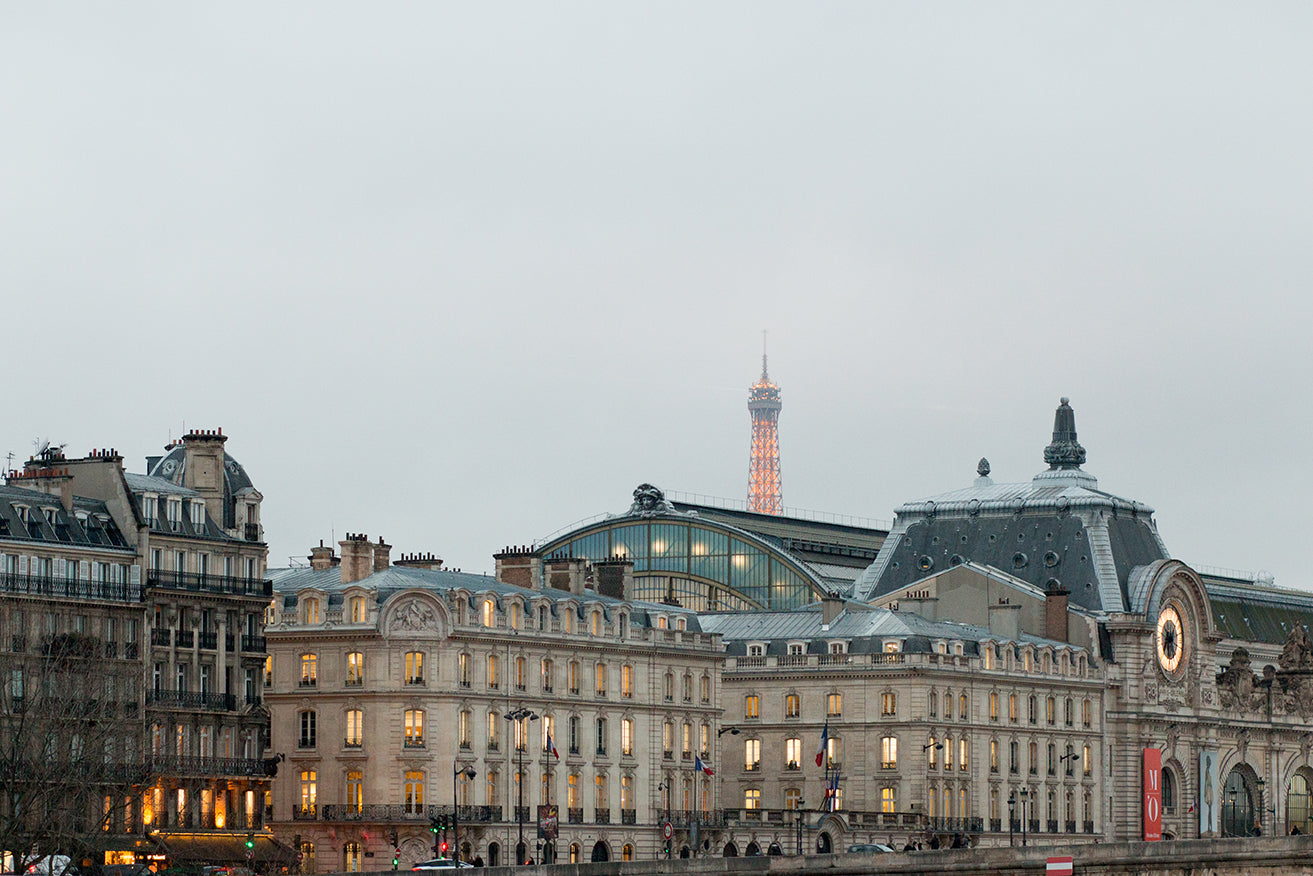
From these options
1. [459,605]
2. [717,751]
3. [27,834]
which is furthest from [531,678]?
[27,834]

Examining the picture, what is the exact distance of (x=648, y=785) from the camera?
142m

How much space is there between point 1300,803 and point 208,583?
89026mm

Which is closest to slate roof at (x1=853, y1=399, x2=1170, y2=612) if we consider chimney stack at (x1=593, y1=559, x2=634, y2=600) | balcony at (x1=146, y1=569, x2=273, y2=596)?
chimney stack at (x1=593, y1=559, x2=634, y2=600)

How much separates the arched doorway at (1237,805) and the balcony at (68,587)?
8159 centimetres

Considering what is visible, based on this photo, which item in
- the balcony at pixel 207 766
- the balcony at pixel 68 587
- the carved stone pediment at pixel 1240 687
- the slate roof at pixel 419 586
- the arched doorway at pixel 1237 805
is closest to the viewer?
the balcony at pixel 68 587

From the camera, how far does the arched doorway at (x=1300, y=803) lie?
19000 cm

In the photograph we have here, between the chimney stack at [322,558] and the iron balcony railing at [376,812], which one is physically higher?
the chimney stack at [322,558]

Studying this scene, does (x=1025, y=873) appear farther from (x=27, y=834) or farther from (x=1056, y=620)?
(x=1056, y=620)

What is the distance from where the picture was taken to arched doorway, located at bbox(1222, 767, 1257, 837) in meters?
183

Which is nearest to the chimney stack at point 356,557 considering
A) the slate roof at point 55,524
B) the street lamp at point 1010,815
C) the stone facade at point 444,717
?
the stone facade at point 444,717

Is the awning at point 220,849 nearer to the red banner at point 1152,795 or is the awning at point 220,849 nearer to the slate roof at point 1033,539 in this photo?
the red banner at point 1152,795

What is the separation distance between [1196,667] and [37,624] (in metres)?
83.6

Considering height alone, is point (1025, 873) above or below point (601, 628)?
below

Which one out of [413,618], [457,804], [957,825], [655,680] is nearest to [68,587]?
[413,618]
